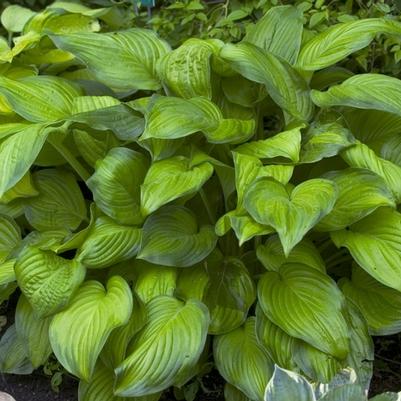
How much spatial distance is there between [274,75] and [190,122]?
1.09ft

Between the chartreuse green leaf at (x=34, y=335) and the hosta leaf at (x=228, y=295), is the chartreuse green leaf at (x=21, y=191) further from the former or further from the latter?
the hosta leaf at (x=228, y=295)

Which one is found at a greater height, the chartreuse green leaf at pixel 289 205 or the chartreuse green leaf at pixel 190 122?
the chartreuse green leaf at pixel 190 122

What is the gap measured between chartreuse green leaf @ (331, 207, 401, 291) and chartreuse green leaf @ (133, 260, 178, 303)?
470 mm

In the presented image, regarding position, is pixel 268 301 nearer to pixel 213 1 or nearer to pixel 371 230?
pixel 371 230

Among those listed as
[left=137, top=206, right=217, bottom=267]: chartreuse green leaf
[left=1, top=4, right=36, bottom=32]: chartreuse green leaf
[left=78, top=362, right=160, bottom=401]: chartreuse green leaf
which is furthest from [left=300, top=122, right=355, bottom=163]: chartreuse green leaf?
[left=1, top=4, right=36, bottom=32]: chartreuse green leaf

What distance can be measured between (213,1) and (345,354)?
73.6 inches

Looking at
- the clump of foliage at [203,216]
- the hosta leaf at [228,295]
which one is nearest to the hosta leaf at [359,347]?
the clump of foliage at [203,216]

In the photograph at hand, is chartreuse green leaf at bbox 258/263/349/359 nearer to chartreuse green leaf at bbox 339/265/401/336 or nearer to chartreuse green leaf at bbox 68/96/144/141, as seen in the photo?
chartreuse green leaf at bbox 339/265/401/336

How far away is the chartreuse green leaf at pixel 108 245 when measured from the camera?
1910mm

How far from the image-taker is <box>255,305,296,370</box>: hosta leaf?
1.81m

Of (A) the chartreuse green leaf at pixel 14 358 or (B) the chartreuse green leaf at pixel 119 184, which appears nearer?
(B) the chartreuse green leaf at pixel 119 184

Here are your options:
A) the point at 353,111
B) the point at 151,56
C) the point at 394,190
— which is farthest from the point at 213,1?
the point at 394,190

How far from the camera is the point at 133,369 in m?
1.70

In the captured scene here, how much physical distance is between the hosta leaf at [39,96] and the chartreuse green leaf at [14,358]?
2.32 feet
